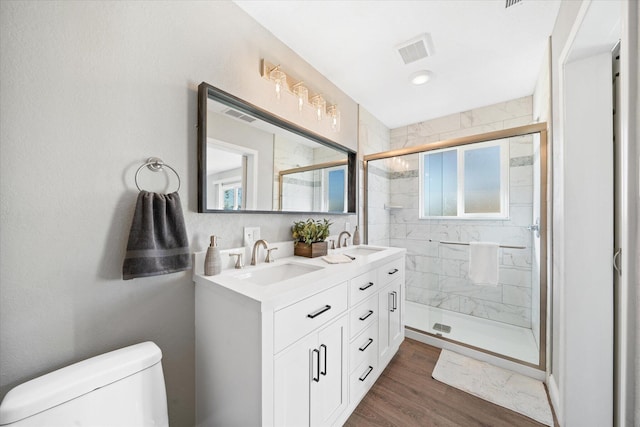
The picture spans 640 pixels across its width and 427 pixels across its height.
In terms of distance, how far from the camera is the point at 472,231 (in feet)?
8.16

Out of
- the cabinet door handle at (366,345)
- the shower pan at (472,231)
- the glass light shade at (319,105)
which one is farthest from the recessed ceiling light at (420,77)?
the cabinet door handle at (366,345)

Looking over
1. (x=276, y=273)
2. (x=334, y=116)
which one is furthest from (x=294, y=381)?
(x=334, y=116)

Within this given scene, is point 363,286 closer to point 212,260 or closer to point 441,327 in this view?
point 212,260

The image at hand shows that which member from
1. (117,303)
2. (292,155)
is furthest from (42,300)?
(292,155)

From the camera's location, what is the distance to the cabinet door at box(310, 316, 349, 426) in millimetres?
1130

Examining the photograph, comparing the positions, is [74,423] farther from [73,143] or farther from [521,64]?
[521,64]

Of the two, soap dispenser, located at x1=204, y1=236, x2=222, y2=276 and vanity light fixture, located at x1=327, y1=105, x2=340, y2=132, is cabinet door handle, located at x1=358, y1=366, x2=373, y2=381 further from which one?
vanity light fixture, located at x1=327, y1=105, x2=340, y2=132

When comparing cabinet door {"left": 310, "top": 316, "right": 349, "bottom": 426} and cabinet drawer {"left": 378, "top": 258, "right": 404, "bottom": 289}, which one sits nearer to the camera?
cabinet door {"left": 310, "top": 316, "right": 349, "bottom": 426}

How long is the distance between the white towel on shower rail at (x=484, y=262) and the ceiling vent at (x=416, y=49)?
1667mm

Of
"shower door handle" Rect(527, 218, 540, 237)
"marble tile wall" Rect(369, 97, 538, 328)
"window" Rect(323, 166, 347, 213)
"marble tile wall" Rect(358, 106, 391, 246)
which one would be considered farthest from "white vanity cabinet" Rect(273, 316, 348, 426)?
"shower door handle" Rect(527, 218, 540, 237)

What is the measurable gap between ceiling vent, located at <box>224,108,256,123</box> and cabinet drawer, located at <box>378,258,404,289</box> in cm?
133

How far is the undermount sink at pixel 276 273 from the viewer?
4.40 ft

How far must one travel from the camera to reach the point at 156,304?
1105mm

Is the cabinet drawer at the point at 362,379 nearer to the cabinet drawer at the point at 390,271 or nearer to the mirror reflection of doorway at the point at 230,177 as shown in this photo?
the cabinet drawer at the point at 390,271
